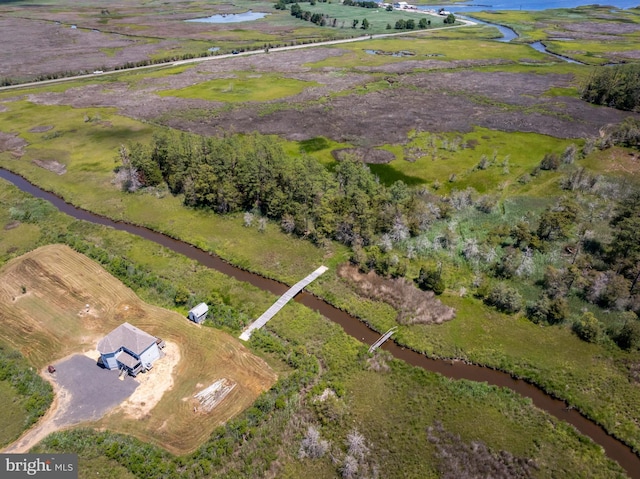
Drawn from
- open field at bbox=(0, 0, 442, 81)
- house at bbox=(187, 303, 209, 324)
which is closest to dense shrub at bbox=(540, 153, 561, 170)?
house at bbox=(187, 303, 209, 324)

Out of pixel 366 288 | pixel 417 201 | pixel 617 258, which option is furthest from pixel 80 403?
pixel 617 258

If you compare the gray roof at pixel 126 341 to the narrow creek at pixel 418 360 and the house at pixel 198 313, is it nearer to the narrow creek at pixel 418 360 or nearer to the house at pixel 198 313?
the house at pixel 198 313

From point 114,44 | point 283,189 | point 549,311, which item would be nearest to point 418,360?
point 549,311

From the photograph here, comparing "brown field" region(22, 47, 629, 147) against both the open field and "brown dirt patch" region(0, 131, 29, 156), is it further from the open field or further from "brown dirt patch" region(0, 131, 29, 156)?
the open field

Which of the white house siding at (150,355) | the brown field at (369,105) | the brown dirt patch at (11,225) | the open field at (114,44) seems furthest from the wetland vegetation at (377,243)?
the open field at (114,44)

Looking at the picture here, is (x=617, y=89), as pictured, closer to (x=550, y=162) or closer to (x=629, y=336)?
(x=550, y=162)
